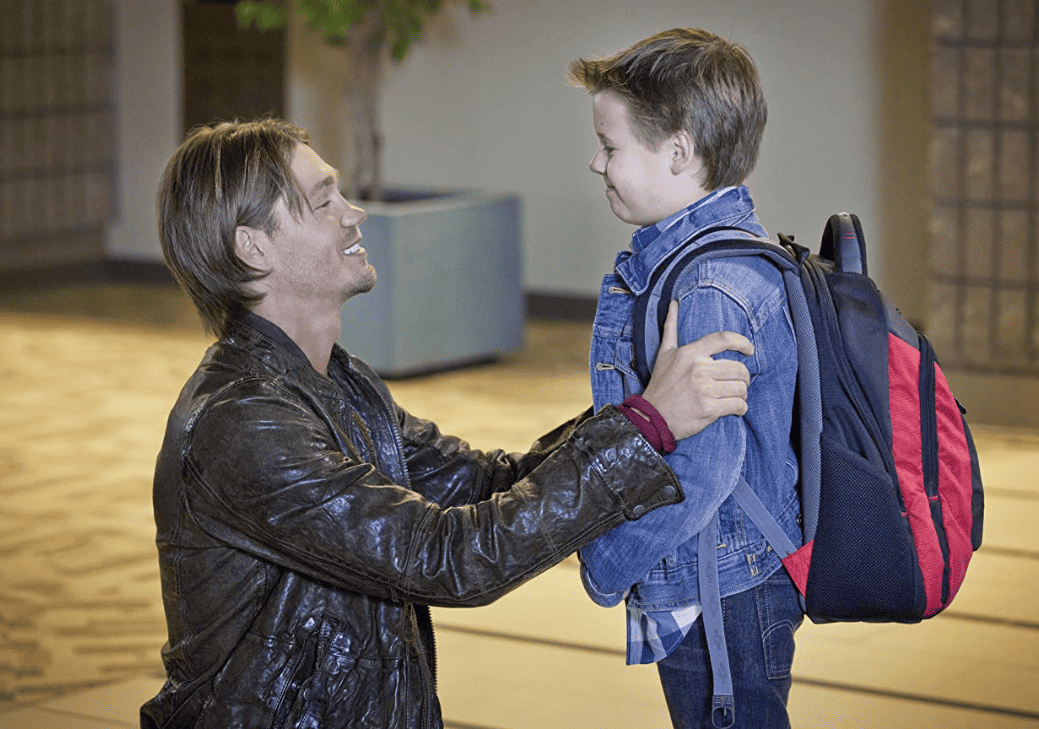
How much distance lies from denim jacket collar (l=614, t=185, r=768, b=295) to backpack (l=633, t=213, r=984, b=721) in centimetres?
1

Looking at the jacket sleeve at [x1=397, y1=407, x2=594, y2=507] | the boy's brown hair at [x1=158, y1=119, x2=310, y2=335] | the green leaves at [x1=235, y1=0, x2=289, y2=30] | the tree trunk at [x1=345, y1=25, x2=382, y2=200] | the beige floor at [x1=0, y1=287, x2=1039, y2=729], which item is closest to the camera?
the boy's brown hair at [x1=158, y1=119, x2=310, y2=335]

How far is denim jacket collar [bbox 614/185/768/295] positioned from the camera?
5.28 feet

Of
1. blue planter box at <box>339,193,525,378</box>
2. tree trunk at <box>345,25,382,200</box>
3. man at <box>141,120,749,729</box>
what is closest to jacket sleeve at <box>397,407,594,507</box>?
man at <box>141,120,749,729</box>

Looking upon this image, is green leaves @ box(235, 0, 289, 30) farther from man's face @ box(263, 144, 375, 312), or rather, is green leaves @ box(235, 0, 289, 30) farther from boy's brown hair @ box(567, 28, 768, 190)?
boy's brown hair @ box(567, 28, 768, 190)

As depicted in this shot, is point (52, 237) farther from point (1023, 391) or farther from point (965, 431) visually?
point (965, 431)

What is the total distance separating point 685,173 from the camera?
1.59 meters

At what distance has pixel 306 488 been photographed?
61.5 inches

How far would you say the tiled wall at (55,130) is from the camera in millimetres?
7395

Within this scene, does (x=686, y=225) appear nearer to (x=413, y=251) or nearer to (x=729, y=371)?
(x=729, y=371)

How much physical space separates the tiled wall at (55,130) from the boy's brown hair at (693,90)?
6375 mm

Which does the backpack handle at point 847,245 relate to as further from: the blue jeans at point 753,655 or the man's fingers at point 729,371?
the blue jeans at point 753,655

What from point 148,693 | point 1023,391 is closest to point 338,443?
point 148,693

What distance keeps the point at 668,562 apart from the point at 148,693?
1.55 metres

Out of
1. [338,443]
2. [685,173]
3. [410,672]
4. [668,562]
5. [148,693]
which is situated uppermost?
[685,173]
